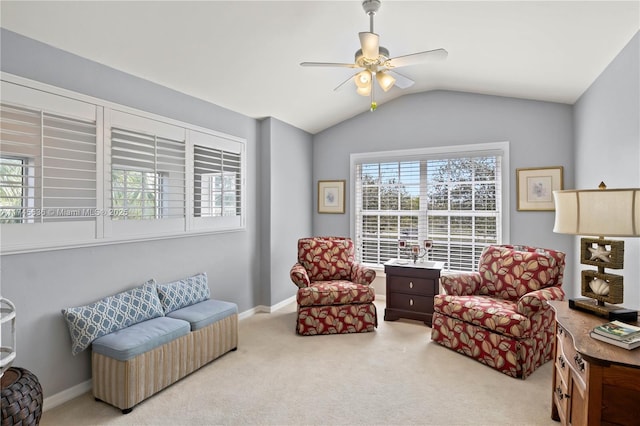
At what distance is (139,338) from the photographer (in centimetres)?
228

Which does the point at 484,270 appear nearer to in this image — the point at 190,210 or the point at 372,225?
the point at 372,225

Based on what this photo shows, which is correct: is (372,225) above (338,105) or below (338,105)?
below

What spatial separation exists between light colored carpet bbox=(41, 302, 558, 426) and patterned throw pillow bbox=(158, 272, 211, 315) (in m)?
0.59

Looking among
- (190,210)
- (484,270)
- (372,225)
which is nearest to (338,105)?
(372,225)

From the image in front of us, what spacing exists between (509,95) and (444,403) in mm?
3399

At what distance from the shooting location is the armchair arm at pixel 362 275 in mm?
3686

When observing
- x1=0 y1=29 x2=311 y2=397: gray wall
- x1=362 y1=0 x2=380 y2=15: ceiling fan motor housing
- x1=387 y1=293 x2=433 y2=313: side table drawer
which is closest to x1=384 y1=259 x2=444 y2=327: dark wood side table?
x1=387 y1=293 x2=433 y2=313: side table drawer

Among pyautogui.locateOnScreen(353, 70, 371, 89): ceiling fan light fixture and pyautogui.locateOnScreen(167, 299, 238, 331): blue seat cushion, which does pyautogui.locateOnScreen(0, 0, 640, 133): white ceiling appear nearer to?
pyautogui.locateOnScreen(353, 70, 371, 89): ceiling fan light fixture

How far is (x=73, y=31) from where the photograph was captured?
219cm

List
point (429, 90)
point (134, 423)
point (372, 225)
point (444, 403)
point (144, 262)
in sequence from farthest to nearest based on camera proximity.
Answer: point (372, 225) → point (429, 90) → point (144, 262) → point (444, 403) → point (134, 423)

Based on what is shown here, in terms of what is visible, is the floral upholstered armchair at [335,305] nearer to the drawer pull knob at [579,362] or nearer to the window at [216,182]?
the window at [216,182]

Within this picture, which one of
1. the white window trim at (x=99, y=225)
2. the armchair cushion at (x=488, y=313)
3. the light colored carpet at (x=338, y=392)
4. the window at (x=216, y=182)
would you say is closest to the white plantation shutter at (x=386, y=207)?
the armchair cushion at (x=488, y=313)

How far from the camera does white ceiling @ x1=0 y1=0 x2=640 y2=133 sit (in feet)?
6.97

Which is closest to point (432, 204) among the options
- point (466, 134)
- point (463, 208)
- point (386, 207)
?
point (463, 208)
